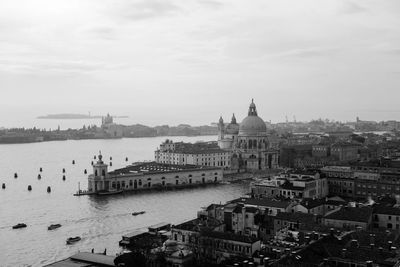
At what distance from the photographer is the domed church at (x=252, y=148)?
44750 millimetres

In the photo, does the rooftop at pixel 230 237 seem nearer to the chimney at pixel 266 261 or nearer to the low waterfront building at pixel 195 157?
the chimney at pixel 266 261

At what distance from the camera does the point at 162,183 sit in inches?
1351

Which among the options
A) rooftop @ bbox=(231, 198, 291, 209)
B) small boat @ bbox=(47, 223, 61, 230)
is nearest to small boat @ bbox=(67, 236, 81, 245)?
small boat @ bbox=(47, 223, 61, 230)

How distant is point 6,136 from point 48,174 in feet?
190

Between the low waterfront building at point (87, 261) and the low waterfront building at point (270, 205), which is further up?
the low waterfront building at point (270, 205)

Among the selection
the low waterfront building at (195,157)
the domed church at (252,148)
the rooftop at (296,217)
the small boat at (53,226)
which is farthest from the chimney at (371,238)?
the domed church at (252,148)

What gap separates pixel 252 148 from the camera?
46.9 metres

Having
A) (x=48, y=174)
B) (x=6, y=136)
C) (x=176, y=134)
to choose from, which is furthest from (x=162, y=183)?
(x=176, y=134)

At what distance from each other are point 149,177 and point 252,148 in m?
15.3

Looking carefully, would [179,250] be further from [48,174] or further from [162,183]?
→ [48,174]

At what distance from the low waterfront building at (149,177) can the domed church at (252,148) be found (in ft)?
24.2

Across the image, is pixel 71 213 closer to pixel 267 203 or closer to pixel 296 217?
pixel 267 203

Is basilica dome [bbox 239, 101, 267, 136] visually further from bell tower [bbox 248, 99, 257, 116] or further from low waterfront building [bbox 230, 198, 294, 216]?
low waterfront building [bbox 230, 198, 294, 216]

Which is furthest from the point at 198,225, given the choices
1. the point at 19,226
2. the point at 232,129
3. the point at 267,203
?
the point at 232,129
